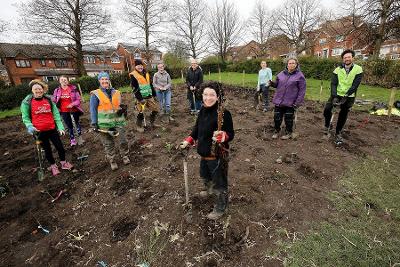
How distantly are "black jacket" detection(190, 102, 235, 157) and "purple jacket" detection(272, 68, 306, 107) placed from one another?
10.2ft

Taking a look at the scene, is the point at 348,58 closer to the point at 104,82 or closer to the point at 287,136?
the point at 287,136

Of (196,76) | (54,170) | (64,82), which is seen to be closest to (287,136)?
(196,76)

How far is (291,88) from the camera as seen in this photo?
5410 mm

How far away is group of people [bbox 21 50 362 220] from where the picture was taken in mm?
2984

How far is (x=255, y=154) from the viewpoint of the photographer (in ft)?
17.6

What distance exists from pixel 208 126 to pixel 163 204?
5.47ft

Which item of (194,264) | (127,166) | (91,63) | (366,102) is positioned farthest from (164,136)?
(91,63)

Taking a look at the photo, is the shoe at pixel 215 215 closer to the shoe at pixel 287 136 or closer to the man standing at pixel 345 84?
the shoe at pixel 287 136

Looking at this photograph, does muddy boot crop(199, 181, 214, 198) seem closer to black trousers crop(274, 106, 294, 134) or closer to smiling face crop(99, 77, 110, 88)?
smiling face crop(99, 77, 110, 88)

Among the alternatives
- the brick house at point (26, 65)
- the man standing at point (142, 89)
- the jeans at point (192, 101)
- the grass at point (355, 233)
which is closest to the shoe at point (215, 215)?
the grass at point (355, 233)

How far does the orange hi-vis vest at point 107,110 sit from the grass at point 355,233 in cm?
375

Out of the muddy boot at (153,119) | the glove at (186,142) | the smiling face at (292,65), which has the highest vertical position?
the smiling face at (292,65)

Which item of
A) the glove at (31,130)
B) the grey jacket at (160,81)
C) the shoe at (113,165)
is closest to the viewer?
the glove at (31,130)

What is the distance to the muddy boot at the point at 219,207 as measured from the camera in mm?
3229
